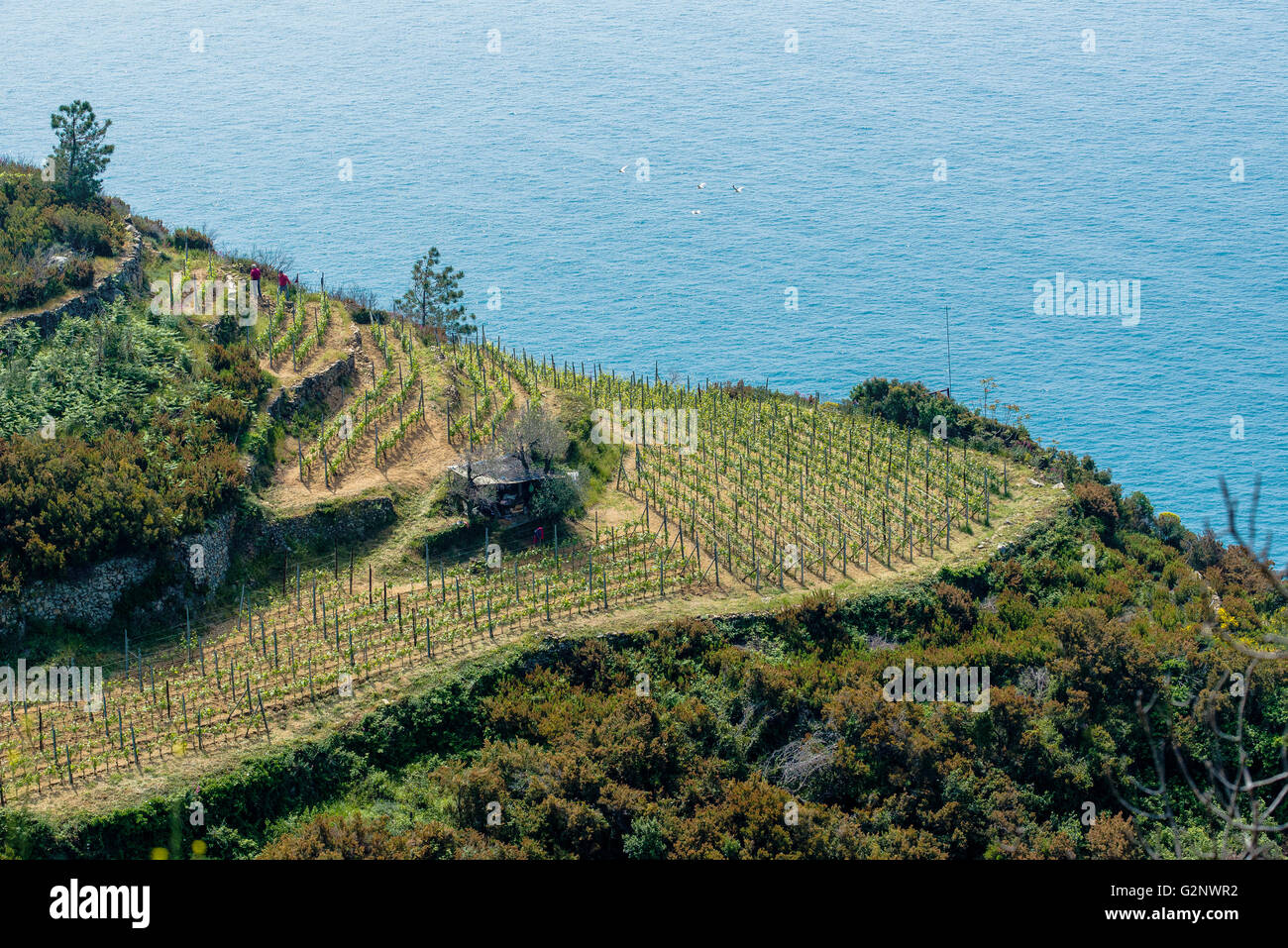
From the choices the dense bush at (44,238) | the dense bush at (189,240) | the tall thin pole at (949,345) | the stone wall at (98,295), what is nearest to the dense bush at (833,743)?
the stone wall at (98,295)

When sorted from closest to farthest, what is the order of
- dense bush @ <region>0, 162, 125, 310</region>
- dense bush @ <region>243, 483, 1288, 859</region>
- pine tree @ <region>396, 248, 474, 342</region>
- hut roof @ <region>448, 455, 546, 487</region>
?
dense bush @ <region>243, 483, 1288, 859</region> < hut roof @ <region>448, 455, 546, 487</region> < dense bush @ <region>0, 162, 125, 310</region> < pine tree @ <region>396, 248, 474, 342</region>

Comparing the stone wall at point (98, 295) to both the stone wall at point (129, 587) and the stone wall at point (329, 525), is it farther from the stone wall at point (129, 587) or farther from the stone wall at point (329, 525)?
the stone wall at point (329, 525)

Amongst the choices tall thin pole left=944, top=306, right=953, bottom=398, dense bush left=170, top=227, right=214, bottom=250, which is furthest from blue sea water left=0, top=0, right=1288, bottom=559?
dense bush left=170, top=227, right=214, bottom=250

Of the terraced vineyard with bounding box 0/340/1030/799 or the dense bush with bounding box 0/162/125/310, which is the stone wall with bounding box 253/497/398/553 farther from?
the dense bush with bounding box 0/162/125/310

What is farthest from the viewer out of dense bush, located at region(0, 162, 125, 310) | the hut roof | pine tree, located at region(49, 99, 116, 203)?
pine tree, located at region(49, 99, 116, 203)
